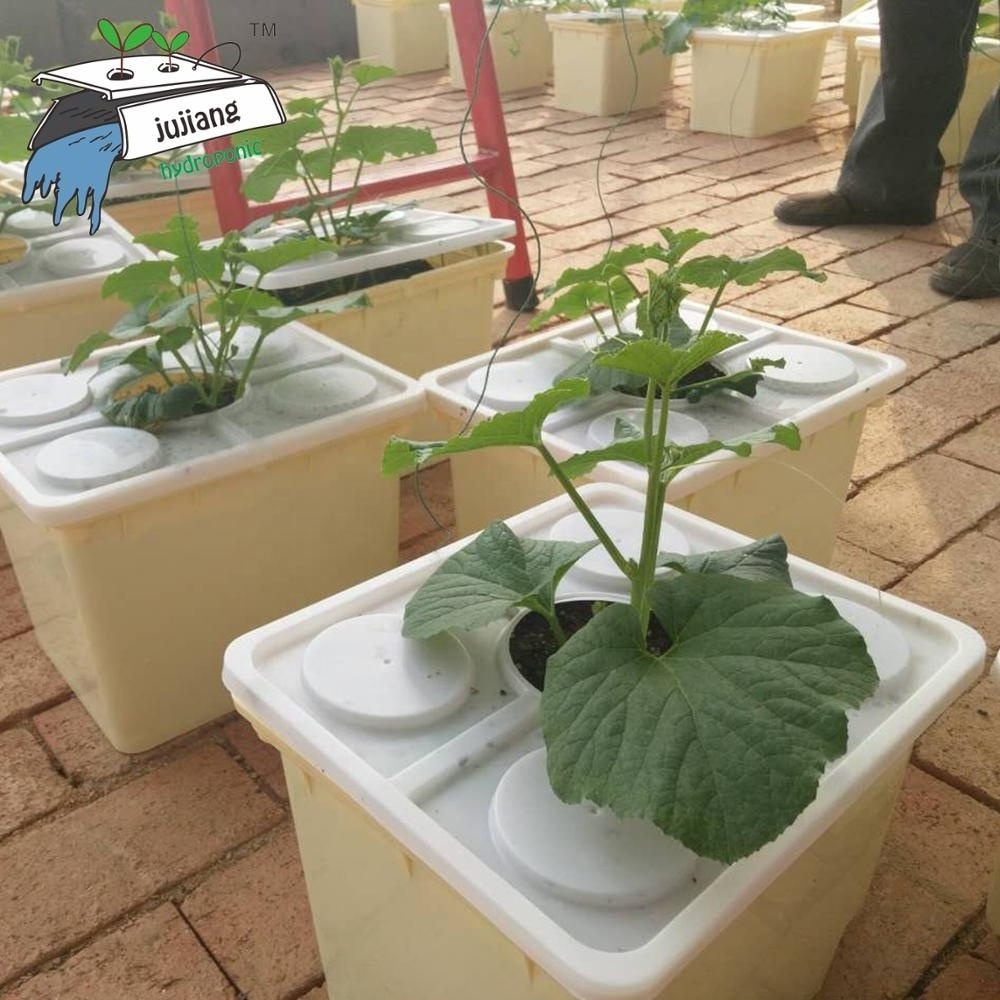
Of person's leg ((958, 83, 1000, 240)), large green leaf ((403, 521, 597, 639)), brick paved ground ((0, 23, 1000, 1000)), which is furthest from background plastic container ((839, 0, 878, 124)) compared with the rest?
large green leaf ((403, 521, 597, 639))

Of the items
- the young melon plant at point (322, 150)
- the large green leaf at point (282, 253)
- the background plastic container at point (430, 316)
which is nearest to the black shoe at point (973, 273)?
the background plastic container at point (430, 316)

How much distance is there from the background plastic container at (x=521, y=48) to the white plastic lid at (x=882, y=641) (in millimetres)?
3439

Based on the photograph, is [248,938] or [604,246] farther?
[604,246]

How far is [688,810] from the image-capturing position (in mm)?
520

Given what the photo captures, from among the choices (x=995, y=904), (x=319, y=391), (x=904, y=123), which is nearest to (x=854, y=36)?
(x=904, y=123)

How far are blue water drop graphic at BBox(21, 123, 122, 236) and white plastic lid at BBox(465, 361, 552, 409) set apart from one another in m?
0.40

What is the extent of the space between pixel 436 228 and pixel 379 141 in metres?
0.14

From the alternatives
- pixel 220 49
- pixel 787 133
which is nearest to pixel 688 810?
pixel 220 49

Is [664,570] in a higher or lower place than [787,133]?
higher

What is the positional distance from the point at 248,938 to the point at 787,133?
3085 mm

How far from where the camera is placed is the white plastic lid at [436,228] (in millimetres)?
1467

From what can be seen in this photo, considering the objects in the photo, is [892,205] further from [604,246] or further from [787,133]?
[787,133]

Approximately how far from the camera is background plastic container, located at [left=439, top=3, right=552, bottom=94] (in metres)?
3.91

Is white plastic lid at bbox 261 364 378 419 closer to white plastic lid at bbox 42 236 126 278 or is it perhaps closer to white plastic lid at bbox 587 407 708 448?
white plastic lid at bbox 587 407 708 448
